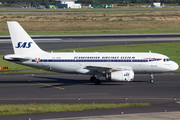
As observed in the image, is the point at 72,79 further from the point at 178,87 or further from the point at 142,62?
the point at 178,87

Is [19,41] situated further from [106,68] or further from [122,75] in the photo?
[122,75]

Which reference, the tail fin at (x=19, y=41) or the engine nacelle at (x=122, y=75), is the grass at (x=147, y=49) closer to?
the engine nacelle at (x=122, y=75)

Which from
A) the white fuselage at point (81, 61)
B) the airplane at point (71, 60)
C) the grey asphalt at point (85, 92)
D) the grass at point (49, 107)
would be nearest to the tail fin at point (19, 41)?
the airplane at point (71, 60)

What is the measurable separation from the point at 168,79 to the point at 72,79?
14348 millimetres

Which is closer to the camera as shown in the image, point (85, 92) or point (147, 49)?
point (85, 92)

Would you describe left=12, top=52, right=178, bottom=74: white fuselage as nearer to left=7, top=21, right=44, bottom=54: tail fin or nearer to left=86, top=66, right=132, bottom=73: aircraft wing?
left=86, top=66, right=132, bottom=73: aircraft wing

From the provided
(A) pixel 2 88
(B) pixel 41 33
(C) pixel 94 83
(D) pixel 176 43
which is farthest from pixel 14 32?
(B) pixel 41 33

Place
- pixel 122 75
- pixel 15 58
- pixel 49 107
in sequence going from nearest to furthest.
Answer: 1. pixel 49 107
2. pixel 122 75
3. pixel 15 58

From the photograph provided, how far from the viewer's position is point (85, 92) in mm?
35531

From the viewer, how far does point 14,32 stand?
132 feet

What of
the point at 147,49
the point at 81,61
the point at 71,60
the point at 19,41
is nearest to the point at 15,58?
the point at 19,41

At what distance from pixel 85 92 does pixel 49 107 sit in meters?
8.71

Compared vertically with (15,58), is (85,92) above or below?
below

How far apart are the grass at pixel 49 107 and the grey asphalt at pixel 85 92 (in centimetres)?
116
